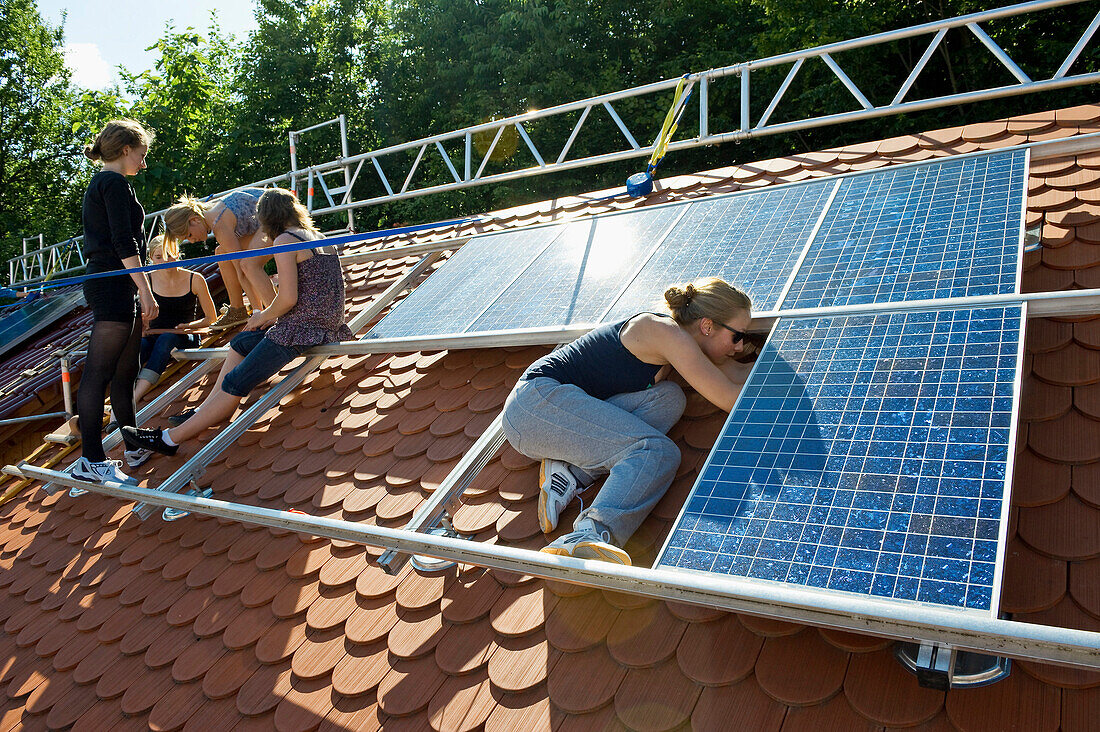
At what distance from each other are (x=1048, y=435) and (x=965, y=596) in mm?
1043

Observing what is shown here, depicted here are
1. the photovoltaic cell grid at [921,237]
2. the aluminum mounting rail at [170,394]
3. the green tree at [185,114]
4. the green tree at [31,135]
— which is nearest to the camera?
Result: the photovoltaic cell grid at [921,237]

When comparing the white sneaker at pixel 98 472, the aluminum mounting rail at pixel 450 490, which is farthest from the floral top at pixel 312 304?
the aluminum mounting rail at pixel 450 490

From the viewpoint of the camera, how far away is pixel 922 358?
239cm

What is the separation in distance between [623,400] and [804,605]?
1412mm

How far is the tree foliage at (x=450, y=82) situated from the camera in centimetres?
1605

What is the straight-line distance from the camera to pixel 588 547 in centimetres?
238

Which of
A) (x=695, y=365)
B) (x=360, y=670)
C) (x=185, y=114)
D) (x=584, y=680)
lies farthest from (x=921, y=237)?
(x=185, y=114)

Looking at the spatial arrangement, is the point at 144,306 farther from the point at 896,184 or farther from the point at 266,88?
the point at 266,88

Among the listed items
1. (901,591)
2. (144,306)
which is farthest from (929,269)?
(144,306)

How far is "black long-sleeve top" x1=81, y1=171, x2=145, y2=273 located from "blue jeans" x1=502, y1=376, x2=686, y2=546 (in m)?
2.72

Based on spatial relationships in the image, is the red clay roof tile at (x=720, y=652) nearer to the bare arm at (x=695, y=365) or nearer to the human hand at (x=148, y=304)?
the bare arm at (x=695, y=365)

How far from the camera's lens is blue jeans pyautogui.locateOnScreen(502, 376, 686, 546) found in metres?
2.62

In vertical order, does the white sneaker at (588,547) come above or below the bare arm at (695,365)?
below

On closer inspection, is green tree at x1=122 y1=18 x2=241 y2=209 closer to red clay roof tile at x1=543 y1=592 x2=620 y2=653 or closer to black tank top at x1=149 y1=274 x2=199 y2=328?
black tank top at x1=149 y1=274 x2=199 y2=328
